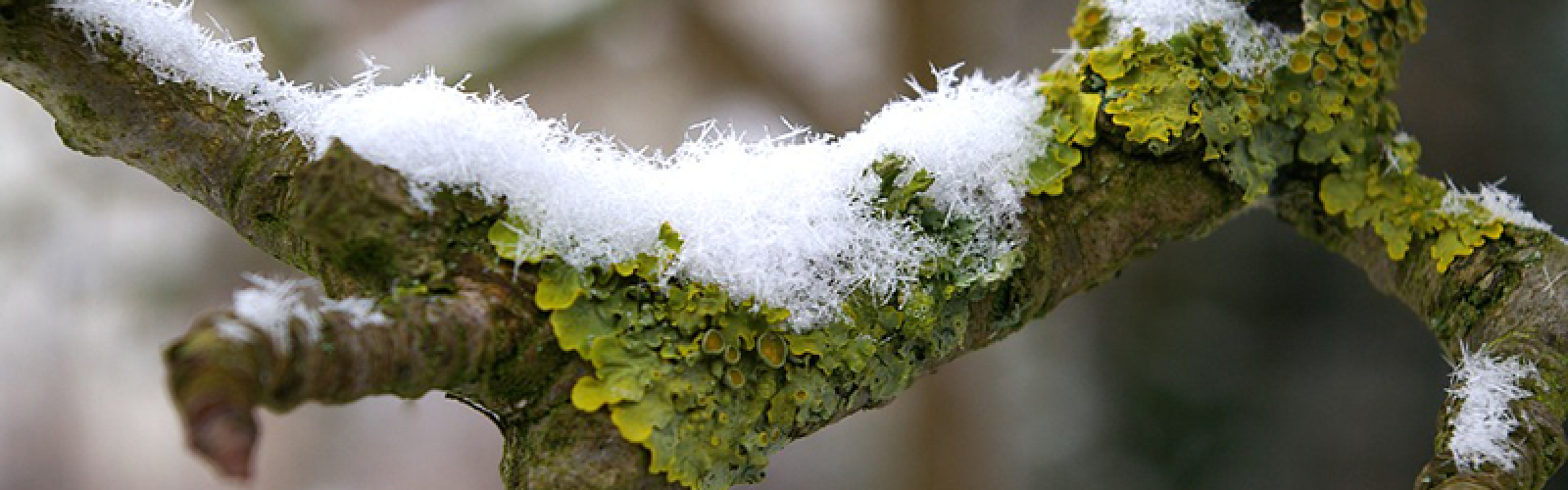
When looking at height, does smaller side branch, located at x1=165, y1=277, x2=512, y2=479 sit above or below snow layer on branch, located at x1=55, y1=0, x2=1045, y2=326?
below

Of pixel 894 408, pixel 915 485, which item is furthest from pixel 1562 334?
pixel 894 408

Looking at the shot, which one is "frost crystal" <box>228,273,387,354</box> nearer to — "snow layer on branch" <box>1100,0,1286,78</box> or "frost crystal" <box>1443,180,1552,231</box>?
"snow layer on branch" <box>1100,0,1286,78</box>

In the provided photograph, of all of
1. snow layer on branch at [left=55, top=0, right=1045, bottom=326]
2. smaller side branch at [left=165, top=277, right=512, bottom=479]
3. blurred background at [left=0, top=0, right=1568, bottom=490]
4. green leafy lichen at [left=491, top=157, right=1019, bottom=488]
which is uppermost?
blurred background at [left=0, top=0, right=1568, bottom=490]

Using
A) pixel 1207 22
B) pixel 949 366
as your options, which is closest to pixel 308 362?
pixel 1207 22

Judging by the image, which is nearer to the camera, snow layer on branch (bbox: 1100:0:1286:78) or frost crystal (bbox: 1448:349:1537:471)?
frost crystal (bbox: 1448:349:1537:471)

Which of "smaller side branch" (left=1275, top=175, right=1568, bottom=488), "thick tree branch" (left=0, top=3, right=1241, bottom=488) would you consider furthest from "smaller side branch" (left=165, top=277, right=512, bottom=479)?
"smaller side branch" (left=1275, top=175, right=1568, bottom=488)

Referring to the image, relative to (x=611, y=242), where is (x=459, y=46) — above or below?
above

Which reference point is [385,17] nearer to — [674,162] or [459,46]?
[459,46]
